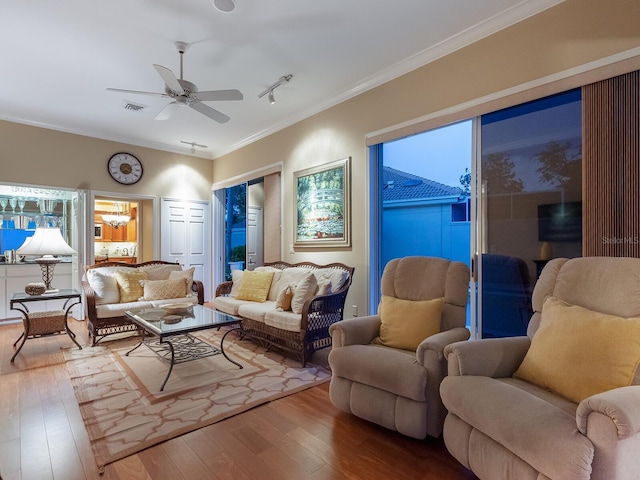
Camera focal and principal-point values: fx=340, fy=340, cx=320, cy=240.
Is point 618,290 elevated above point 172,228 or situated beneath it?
situated beneath

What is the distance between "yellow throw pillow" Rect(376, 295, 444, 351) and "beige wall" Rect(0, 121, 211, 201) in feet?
17.4

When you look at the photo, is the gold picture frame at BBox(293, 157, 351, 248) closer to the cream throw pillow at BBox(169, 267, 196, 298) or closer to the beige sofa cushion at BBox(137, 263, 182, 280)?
the cream throw pillow at BBox(169, 267, 196, 298)

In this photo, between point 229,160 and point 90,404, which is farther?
point 229,160

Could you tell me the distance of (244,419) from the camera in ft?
7.55

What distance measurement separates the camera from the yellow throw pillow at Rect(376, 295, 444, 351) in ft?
7.62

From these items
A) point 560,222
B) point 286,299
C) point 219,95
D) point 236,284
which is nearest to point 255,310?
point 286,299

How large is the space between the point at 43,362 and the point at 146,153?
391cm

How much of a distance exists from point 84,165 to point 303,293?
4.54m

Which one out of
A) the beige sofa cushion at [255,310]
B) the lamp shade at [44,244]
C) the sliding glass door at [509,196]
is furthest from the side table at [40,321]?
the sliding glass door at [509,196]

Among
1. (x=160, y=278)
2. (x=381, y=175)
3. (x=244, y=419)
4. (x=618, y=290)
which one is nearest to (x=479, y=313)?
(x=618, y=290)

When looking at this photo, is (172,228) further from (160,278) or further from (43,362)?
(43,362)

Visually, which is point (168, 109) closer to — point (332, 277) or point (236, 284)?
point (236, 284)

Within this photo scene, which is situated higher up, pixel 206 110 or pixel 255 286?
pixel 206 110

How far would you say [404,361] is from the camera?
2023 mm
